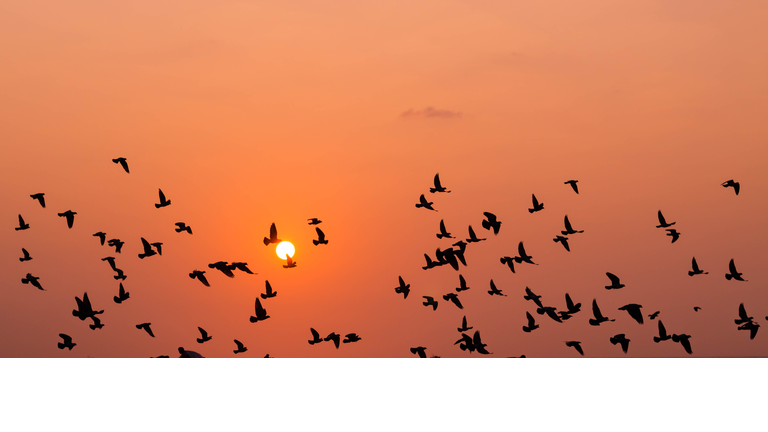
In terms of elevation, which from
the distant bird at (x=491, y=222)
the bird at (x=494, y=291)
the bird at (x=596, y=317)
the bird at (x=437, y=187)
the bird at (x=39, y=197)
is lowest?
the bird at (x=596, y=317)

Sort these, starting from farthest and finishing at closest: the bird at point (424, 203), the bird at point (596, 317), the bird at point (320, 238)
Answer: the bird at point (320, 238)
the bird at point (424, 203)
the bird at point (596, 317)

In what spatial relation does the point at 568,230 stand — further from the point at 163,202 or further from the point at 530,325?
the point at 163,202

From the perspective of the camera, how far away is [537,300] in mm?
35500

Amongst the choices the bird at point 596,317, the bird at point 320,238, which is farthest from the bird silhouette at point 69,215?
the bird at point 596,317

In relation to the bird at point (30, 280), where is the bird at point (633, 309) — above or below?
below

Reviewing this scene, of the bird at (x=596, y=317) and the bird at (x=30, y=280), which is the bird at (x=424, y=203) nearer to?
the bird at (x=596, y=317)

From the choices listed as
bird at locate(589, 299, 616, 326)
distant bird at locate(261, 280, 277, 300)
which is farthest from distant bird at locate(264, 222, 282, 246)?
bird at locate(589, 299, 616, 326)

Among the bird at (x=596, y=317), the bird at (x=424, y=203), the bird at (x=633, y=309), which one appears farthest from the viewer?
the bird at (x=424, y=203)

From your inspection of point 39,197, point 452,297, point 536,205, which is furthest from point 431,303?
point 39,197

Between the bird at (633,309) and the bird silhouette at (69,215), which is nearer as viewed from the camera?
the bird at (633,309)
